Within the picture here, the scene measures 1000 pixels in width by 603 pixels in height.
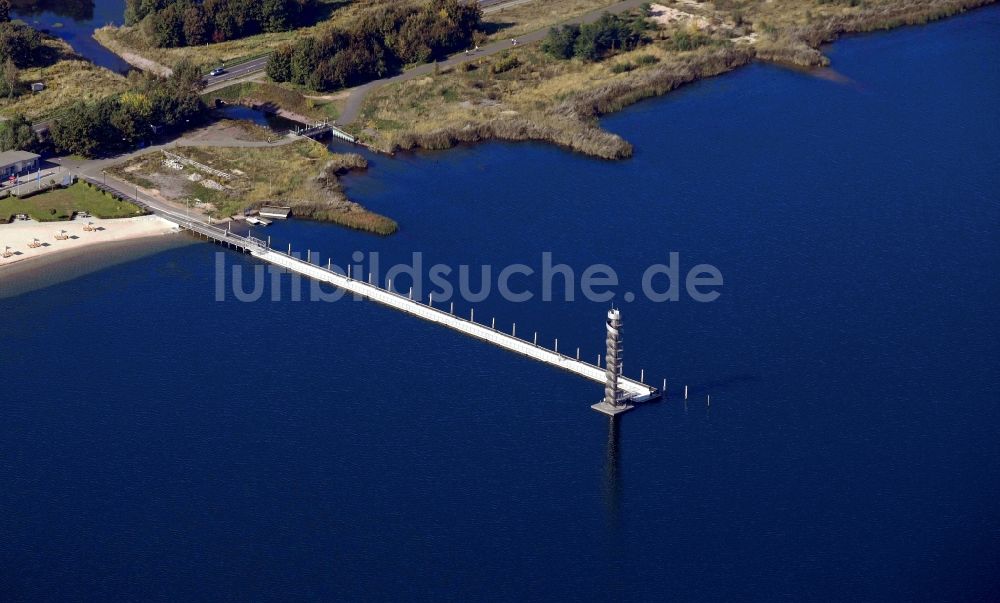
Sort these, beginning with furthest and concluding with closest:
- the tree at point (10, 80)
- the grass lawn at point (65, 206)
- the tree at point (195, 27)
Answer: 1. the tree at point (195, 27)
2. the tree at point (10, 80)
3. the grass lawn at point (65, 206)

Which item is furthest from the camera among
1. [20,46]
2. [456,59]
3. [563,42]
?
[456,59]

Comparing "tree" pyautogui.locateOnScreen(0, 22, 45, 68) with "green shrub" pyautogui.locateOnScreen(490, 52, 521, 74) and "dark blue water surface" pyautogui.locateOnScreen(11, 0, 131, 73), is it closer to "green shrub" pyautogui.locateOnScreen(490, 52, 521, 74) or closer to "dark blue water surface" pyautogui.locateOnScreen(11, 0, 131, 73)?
"dark blue water surface" pyautogui.locateOnScreen(11, 0, 131, 73)

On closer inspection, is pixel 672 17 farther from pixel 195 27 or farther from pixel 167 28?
pixel 167 28

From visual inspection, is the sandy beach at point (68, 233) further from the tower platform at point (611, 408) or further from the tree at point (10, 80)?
the tower platform at point (611, 408)

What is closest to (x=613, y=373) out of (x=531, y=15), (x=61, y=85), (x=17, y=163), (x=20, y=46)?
(x=17, y=163)

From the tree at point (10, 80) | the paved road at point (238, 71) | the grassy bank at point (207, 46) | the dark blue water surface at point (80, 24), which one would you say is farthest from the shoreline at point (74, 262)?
the dark blue water surface at point (80, 24)

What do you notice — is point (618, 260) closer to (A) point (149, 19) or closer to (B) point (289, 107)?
(B) point (289, 107)
